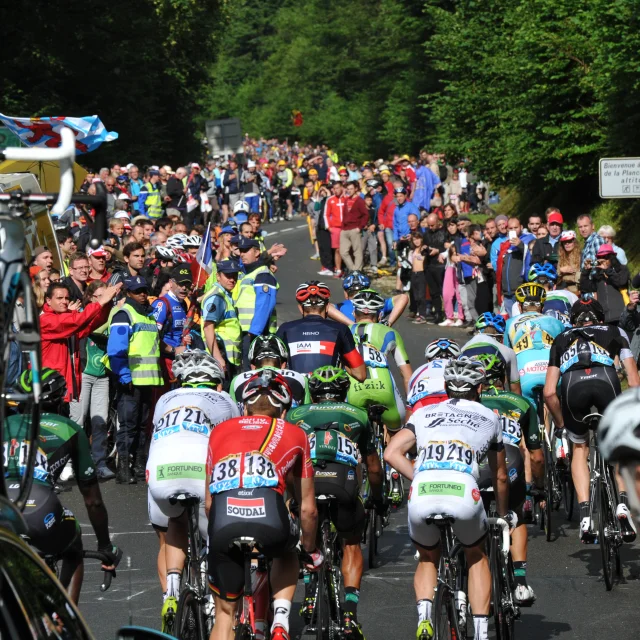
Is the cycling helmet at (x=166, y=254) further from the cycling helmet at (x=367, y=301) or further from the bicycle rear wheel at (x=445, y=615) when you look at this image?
the bicycle rear wheel at (x=445, y=615)

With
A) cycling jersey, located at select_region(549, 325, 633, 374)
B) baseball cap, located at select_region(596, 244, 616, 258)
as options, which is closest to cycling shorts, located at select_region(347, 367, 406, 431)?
cycling jersey, located at select_region(549, 325, 633, 374)

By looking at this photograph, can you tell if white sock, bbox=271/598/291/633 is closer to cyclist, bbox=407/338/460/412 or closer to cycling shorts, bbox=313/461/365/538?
cycling shorts, bbox=313/461/365/538

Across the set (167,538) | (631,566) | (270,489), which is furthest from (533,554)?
(270,489)

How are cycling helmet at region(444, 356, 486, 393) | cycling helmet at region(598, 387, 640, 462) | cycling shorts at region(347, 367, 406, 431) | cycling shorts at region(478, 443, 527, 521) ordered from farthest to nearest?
cycling shorts at region(347, 367, 406, 431)
cycling shorts at region(478, 443, 527, 521)
cycling helmet at region(444, 356, 486, 393)
cycling helmet at region(598, 387, 640, 462)

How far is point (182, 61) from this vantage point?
5572cm

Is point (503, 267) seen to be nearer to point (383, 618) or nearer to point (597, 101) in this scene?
point (597, 101)

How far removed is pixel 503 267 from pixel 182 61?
36747 millimetres

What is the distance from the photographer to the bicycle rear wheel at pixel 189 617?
7715 millimetres

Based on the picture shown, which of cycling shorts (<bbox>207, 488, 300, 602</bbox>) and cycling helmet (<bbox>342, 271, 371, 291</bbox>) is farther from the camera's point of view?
cycling helmet (<bbox>342, 271, 371, 291</bbox>)

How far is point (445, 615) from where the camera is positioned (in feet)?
25.2

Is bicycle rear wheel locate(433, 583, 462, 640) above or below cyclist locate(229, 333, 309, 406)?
below

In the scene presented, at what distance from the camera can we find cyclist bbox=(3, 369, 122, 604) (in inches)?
298

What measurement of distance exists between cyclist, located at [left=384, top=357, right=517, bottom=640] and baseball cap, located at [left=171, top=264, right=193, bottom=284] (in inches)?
297

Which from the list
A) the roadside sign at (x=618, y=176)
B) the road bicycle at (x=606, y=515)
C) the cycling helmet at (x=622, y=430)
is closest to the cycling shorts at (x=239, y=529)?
the road bicycle at (x=606, y=515)
